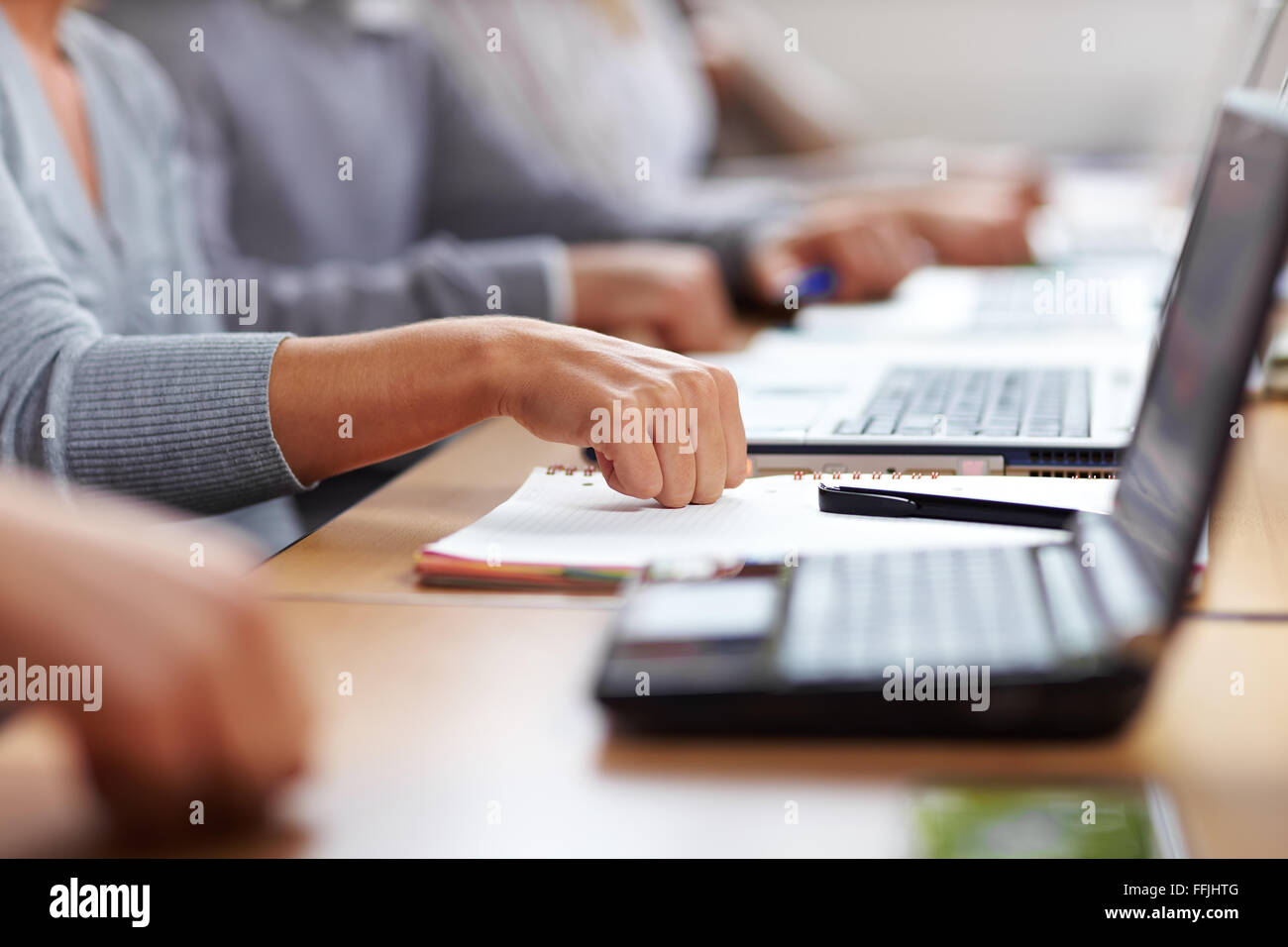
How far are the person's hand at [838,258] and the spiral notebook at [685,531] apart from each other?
2.30ft

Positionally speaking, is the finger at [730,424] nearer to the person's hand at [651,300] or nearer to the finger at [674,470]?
the finger at [674,470]

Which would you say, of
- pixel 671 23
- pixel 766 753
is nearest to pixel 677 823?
pixel 766 753

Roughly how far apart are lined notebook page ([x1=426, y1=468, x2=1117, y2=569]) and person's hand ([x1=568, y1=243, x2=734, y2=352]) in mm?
450

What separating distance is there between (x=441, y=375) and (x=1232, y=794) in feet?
1.37

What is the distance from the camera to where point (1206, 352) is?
429 mm

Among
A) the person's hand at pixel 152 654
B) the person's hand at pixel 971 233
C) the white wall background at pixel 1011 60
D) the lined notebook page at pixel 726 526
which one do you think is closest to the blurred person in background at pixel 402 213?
the person's hand at pixel 971 233

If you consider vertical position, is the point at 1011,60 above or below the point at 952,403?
above

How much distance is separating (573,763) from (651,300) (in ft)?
2.49

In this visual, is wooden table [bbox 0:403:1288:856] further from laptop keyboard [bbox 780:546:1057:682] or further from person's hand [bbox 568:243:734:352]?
person's hand [bbox 568:243:734:352]

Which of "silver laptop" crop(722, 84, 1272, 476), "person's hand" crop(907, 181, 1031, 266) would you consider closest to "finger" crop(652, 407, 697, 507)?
"silver laptop" crop(722, 84, 1272, 476)

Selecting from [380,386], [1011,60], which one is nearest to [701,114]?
[1011,60]

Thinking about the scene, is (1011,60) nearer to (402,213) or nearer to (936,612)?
(402,213)
